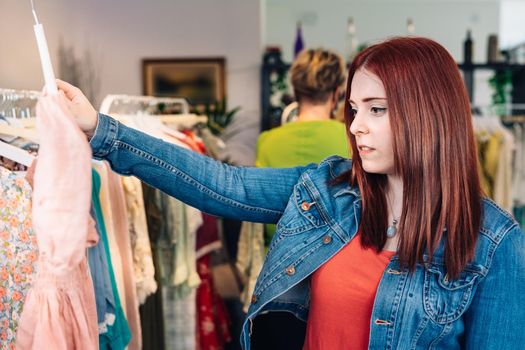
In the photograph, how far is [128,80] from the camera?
472 cm

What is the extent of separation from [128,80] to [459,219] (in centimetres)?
386

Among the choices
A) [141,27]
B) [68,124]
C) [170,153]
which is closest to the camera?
[68,124]

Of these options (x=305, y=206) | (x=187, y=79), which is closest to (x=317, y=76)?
(x=305, y=206)

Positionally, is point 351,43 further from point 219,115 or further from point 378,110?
point 378,110

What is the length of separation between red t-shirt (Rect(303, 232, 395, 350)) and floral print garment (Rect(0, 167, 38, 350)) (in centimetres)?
65

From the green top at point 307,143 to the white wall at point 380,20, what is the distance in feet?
17.4

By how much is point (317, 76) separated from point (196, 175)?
1242 millimetres

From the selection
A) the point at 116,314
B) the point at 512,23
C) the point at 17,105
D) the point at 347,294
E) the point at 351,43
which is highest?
the point at 512,23

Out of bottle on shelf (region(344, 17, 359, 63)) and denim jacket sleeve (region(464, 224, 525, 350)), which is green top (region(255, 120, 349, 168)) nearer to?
denim jacket sleeve (region(464, 224, 525, 350))

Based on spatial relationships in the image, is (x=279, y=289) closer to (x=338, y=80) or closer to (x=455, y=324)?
(x=455, y=324)

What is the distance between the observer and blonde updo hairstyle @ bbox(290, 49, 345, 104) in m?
2.40

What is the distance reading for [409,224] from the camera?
4.12 ft

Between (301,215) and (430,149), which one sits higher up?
(430,149)

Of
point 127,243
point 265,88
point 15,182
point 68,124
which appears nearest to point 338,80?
point 127,243
